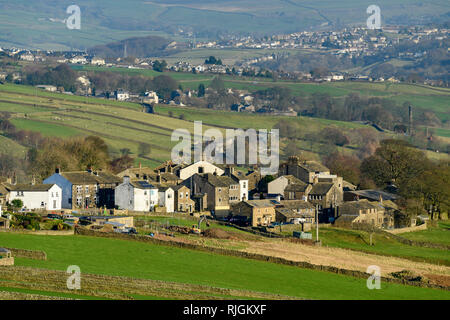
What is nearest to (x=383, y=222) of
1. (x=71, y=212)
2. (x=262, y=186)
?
(x=262, y=186)

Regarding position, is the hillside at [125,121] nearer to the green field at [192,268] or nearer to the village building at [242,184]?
the village building at [242,184]

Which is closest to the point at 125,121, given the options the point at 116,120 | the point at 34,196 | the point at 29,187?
the point at 116,120

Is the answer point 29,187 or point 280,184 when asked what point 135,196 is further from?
point 280,184

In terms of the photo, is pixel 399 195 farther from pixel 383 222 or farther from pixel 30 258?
pixel 30 258

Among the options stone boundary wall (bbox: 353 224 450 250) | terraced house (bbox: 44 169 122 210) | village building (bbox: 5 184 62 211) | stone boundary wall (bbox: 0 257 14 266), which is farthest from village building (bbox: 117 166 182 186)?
stone boundary wall (bbox: 0 257 14 266)

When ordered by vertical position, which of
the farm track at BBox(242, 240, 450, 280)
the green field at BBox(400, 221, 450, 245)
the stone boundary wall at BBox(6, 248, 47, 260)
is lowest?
the green field at BBox(400, 221, 450, 245)

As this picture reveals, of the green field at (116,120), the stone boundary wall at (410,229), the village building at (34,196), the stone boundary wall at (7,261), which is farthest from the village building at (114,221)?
the green field at (116,120)

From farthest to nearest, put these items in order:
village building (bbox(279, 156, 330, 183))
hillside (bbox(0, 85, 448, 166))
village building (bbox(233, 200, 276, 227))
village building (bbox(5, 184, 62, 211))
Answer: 1. hillside (bbox(0, 85, 448, 166))
2. village building (bbox(279, 156, 330, 183))
3. village building (bbox(5, 184, 62, 211))
4. village building (bbox(233, 200, 276, 227))

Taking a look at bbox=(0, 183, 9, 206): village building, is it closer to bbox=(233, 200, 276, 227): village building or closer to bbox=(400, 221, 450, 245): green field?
bbox=(233, 200, 276, 227): village building
